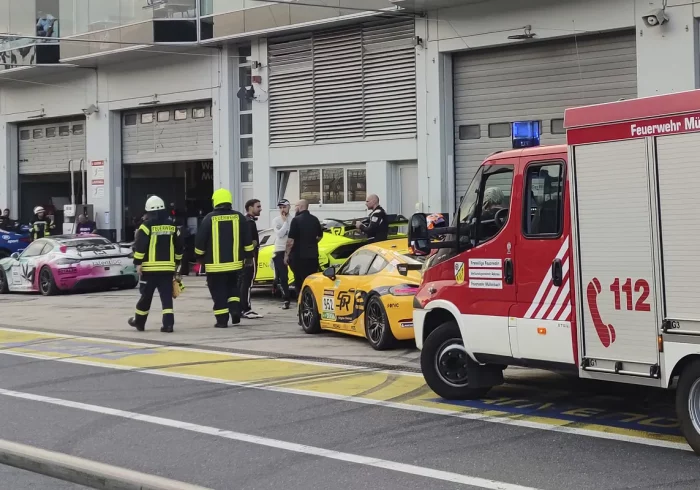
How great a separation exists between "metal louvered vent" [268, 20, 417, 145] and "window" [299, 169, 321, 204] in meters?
0.87

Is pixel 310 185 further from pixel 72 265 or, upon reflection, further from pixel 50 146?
pixel 50 146

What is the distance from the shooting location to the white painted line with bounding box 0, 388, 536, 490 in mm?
6637

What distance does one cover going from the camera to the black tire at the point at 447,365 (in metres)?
9.36

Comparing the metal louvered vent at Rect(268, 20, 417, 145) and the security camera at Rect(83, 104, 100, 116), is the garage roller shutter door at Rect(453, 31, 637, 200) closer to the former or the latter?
the metal louvered vent at Rect(268, 20, 417, 145)

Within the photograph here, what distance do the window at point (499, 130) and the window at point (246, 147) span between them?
8.26 meters

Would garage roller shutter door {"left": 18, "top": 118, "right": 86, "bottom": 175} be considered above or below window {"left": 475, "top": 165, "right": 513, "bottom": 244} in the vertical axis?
above

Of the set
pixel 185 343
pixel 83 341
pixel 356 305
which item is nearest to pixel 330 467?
pixel 356 305

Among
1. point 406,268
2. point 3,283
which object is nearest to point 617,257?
point 406,268

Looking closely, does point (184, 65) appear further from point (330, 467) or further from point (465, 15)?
point (330, 467)

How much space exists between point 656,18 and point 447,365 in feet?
36.8

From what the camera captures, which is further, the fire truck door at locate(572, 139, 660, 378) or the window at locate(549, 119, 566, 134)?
the window at locate(549, 119, 566, 134)

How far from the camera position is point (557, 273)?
8094 mm

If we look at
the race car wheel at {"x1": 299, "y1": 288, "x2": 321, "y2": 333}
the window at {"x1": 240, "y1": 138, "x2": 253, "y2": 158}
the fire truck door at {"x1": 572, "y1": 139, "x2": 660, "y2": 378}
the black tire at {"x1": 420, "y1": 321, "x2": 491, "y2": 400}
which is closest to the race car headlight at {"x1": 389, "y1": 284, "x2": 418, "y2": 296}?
the race car wheel at {"x1": 299, "y1": 288, "x2": 321, "y2": 333}

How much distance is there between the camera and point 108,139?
32125 mm
